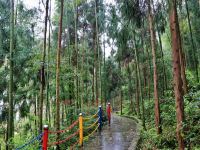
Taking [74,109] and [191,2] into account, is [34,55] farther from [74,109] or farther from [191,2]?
[191,2]

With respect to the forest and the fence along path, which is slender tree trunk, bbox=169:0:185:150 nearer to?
the forest

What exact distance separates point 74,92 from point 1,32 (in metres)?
5.11

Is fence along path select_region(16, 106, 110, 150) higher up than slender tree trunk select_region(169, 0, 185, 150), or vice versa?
slender tree trunk select_region(169, 0, 185, 150)

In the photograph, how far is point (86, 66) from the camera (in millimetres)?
20828

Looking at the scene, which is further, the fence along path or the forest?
the forest

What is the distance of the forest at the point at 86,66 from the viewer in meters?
8.51

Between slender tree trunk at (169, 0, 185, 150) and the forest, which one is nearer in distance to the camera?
slender tree trunk at (169, 0, 185, 150)

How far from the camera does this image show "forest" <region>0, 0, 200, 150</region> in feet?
27.9

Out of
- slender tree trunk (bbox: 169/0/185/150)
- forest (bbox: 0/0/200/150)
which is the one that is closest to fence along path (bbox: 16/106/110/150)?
forest (bbox: 0/0/200/150)

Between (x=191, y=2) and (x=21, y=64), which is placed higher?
(x=191, y=2)

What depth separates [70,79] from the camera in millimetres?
12969

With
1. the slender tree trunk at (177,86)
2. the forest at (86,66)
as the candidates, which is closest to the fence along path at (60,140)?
Answer: the forest at (86,66)

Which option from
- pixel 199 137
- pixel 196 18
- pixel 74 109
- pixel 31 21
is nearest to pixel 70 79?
pixel 74 109

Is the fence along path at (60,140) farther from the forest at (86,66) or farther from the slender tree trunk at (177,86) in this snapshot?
Result: the slender tree trunk at (177,86)
